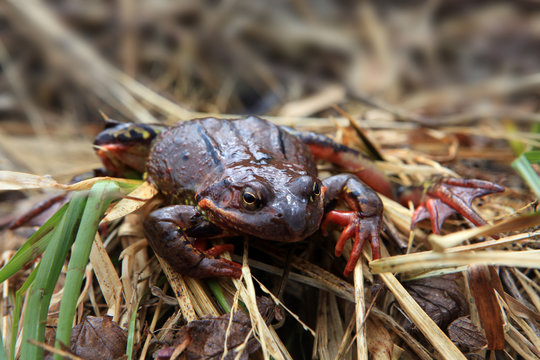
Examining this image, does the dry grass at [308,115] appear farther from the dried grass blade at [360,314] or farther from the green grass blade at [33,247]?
the green grass blade at [33,247]

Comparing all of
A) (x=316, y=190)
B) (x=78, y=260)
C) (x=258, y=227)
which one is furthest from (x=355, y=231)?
(x=78, y=260)

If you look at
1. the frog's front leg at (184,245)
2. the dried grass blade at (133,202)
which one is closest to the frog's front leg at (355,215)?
the frog's front leg at (184,245)

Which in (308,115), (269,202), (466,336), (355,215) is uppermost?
(269,202)

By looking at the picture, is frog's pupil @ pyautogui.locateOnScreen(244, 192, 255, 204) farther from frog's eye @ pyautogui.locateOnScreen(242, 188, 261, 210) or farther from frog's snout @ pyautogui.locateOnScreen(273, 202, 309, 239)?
frog's snout @ pyautogui.locateOnScreen(273, 202, 309, 239)

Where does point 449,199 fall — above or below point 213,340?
above

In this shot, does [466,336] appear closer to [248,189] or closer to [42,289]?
[248,189]

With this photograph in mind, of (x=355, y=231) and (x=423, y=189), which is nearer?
(x=355, y=231)

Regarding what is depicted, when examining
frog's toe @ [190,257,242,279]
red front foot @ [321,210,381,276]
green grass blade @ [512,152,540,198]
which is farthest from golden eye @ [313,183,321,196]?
green grass blade @ [512,152,540,198]
